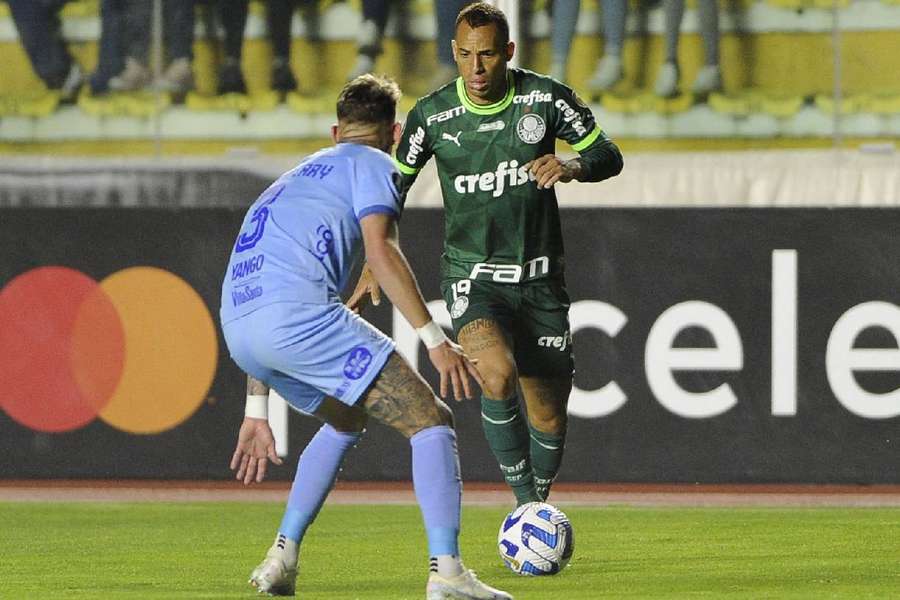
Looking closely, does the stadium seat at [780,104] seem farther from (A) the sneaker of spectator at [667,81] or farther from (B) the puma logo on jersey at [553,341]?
(B) the puma logo on jersey at [553,341]

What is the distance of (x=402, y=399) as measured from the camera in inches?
240

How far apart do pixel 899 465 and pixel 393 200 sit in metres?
5.55

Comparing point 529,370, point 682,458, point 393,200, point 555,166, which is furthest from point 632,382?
point 393,200

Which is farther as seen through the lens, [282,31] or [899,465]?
[282,31]

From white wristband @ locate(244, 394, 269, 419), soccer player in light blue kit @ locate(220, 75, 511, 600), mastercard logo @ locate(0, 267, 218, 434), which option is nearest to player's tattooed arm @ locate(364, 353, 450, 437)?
soccer player in light blue kit @ locate(220, 75, 511, 600)

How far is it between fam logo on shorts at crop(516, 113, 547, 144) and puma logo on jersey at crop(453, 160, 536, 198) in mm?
111

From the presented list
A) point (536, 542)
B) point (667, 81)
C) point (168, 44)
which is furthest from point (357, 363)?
point (168, 44)

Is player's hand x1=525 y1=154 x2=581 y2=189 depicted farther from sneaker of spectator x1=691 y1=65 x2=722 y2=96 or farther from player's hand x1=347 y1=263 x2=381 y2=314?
sneaker of spectator x1=691 y1=65 x2=722 y2=96

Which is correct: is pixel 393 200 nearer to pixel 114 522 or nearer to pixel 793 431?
pixel 114 522

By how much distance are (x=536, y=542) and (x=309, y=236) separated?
169 cm

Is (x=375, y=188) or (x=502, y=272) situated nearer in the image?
(x=375, y=188)

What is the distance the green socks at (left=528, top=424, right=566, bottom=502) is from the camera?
26.6 ft

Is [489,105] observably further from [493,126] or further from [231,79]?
[231,79]

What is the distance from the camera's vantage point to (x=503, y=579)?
23.5 feet
